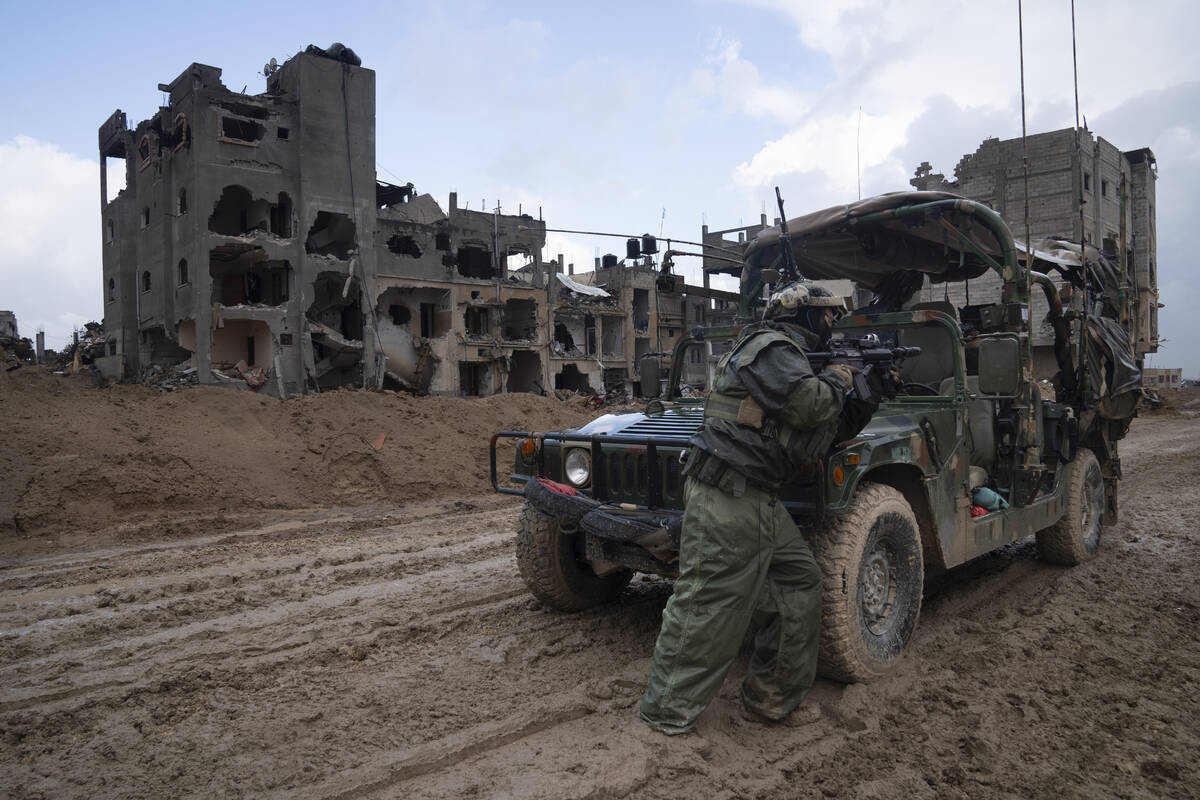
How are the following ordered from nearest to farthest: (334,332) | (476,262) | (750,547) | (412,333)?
(750,547) → (334,332) → (412,333) → (476,262)

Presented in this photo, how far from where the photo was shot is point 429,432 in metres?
16.7

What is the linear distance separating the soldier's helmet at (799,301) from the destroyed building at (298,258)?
53.7 ft

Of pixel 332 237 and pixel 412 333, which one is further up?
pixel 332 237

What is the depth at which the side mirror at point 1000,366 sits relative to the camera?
16.3 feet

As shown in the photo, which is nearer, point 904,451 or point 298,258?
point 904,451

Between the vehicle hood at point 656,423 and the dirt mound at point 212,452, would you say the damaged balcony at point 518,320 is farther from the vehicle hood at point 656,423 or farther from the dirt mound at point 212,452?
the vehicle hood at point 656,423

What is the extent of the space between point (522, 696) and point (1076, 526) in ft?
16.4

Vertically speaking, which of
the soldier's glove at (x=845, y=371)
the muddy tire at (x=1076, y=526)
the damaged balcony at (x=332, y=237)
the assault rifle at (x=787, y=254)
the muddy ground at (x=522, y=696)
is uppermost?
the damaged balcony at (x=332, y=237)

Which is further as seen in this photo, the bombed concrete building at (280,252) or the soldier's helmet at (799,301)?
the bombed concrete building at (280,252)

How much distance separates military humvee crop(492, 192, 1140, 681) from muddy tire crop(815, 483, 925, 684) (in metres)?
0.01

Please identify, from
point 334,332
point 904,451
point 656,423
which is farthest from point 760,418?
point 334,332

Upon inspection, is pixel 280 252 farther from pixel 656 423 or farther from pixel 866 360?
pixel 866 360

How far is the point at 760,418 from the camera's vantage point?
3.63 metres

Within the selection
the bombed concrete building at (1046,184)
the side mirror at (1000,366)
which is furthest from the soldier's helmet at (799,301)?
the bombed concrete building at (1046,184)
